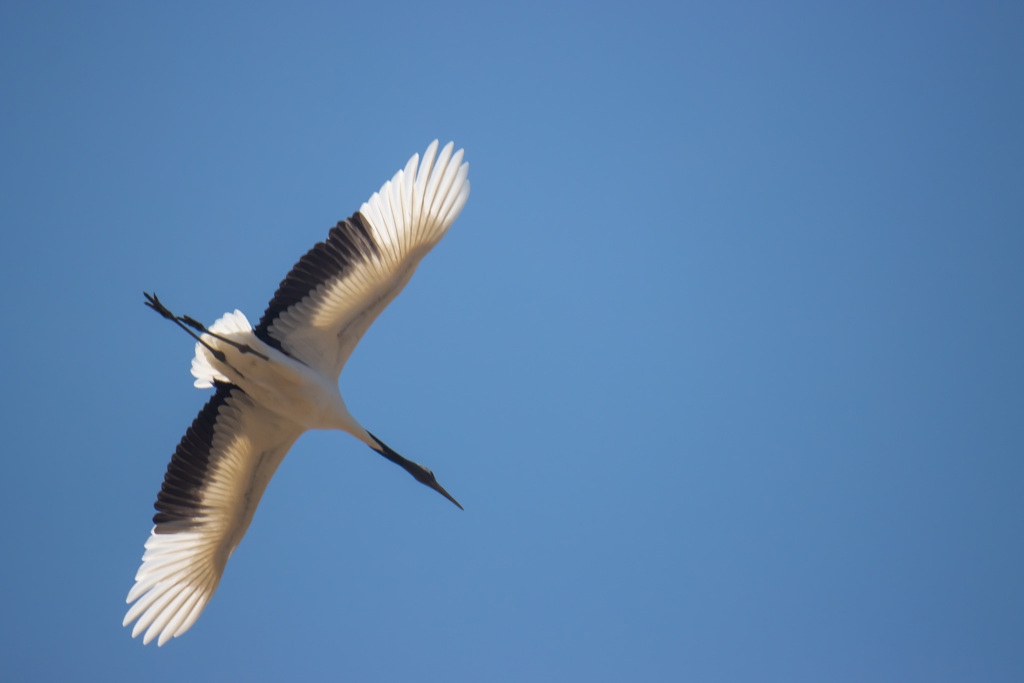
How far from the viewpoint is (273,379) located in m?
4.95

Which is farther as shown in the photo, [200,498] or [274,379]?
[200,498]

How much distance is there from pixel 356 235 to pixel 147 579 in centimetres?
254

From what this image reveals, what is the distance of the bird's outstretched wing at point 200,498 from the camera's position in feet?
17.1

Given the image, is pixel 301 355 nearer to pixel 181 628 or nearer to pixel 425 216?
pixel 425 216

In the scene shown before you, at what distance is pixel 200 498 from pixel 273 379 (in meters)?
1.03

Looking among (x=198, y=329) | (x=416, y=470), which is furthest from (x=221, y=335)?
(x=416, y=470)

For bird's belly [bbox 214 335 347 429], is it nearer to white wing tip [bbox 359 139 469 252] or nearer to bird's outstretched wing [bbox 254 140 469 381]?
bird's outstretched wing [bbox 254 140 469 381]

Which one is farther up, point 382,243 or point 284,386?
point 382,243

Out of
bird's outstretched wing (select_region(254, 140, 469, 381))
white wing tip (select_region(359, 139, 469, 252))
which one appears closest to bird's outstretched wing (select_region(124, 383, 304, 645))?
bird's outstretched wing (select_region(254, 140, 469, 381))

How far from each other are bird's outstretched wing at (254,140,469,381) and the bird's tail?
0.24m

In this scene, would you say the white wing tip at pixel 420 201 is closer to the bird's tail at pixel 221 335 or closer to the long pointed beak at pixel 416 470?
the bird's tail at pixel 221 335

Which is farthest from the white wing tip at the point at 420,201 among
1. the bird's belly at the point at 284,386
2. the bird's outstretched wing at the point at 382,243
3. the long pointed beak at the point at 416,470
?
the long pointed beak at the point at 416,470

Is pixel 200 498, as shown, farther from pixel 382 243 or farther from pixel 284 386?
pixel 382 243

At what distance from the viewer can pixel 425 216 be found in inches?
193
